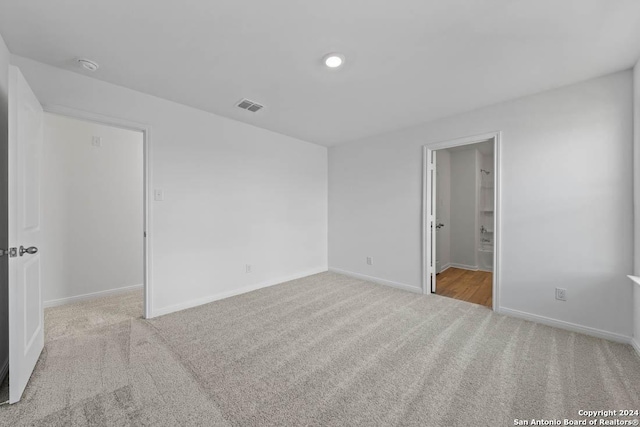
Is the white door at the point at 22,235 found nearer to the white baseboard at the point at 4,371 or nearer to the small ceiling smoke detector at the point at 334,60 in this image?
the white baseboard at the point at 4,371

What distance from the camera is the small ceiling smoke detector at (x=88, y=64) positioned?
2020mm

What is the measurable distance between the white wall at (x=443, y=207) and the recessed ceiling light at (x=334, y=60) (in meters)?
3.34

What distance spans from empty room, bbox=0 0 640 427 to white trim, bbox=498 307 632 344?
17mm

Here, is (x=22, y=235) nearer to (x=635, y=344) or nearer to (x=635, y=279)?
(x=635, y=279)

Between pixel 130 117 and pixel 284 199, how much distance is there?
2181mm

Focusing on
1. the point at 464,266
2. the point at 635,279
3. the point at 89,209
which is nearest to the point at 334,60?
the point at 635,279

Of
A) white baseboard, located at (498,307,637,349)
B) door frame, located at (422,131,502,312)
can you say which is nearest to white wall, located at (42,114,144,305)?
door frame, located at (422,131,502,312)

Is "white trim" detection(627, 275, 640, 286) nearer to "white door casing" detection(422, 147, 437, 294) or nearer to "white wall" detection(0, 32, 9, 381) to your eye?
"white door casing" detection(422, 147, 437, 294)

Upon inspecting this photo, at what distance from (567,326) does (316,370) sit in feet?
8.25

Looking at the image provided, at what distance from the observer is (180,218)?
288 cm

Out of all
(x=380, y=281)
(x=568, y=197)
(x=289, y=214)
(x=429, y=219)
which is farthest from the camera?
(x=289, y=214)

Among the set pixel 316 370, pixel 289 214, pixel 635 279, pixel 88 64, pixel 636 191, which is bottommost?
pixel 316 370

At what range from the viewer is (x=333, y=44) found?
1.84 metres

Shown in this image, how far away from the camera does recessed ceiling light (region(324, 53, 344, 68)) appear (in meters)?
1.95
